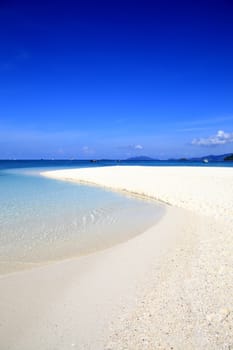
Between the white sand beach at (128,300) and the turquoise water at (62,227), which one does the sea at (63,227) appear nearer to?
the turquoise water at (62,227)

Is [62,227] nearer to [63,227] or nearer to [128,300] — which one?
[63,227]

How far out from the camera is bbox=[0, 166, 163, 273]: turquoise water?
557 centimetres

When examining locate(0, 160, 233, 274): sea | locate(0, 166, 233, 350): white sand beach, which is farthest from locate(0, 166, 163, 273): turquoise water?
locate(0, 166, 233, 350): white sand beach

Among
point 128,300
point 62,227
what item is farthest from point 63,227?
point 128,300

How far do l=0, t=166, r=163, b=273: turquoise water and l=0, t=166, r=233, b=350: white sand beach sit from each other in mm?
636

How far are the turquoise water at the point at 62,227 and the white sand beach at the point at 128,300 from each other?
25.0 inches

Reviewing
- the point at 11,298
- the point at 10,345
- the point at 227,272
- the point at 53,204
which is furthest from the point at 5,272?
the point at 53,204

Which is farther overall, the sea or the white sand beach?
the sea

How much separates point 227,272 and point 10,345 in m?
3.70

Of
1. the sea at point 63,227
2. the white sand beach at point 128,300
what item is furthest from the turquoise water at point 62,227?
the white sand beach at point 128,300

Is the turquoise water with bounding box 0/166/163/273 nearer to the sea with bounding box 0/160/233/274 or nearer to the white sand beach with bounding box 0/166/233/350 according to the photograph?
the sea with bounding box 0/160/233/274

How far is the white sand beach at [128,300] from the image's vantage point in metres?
2.76

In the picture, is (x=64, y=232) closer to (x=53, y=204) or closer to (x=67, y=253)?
(x=67, y=253)

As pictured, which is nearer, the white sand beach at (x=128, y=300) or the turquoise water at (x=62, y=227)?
the white sand beach at (x=128, y=300)
